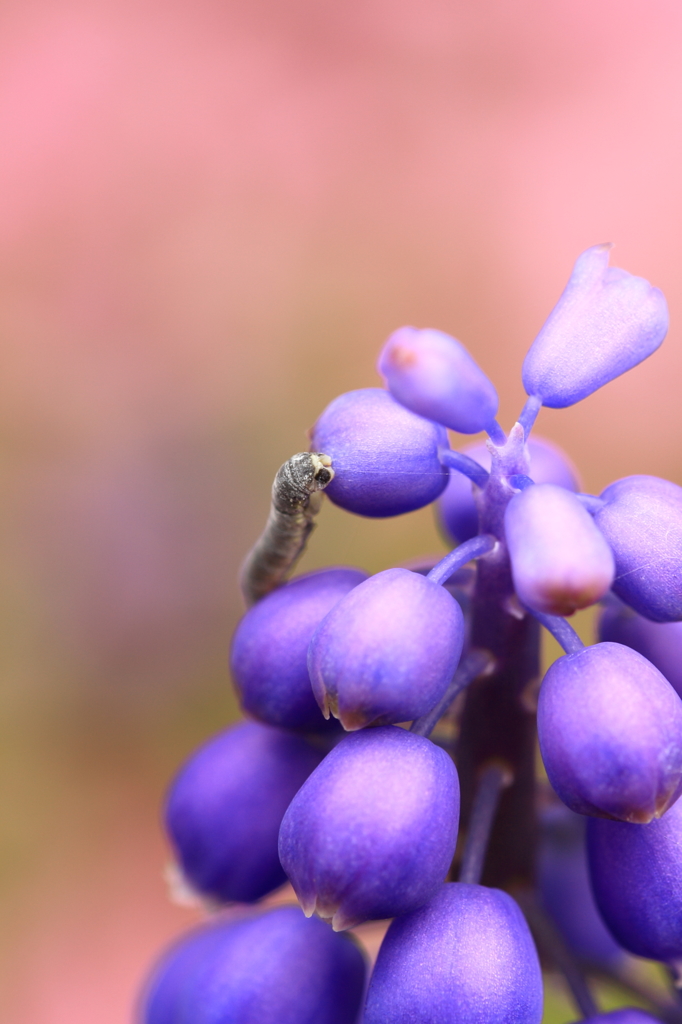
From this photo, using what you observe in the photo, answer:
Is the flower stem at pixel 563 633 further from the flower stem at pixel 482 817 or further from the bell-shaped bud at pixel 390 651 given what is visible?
the flower stem at pixel 482 817

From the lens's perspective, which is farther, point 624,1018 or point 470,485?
point 470,485

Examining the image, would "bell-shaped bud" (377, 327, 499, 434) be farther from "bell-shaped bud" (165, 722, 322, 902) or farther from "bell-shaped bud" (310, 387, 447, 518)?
"bell-shaped bud" (165, 722, 322, 902)

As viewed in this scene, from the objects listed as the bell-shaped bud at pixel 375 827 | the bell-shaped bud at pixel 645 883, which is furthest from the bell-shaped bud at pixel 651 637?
the bell-shaped bud at pixel 375 827

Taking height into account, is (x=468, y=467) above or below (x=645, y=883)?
above

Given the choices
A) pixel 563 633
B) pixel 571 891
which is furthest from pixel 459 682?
pixel 571 891

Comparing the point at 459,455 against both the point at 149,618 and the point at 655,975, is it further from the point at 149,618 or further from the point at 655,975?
the point at 149,618

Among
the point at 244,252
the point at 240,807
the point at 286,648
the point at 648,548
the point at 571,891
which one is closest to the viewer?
the point at 648,548

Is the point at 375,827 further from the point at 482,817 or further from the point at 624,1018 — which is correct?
the point at 624,1018
